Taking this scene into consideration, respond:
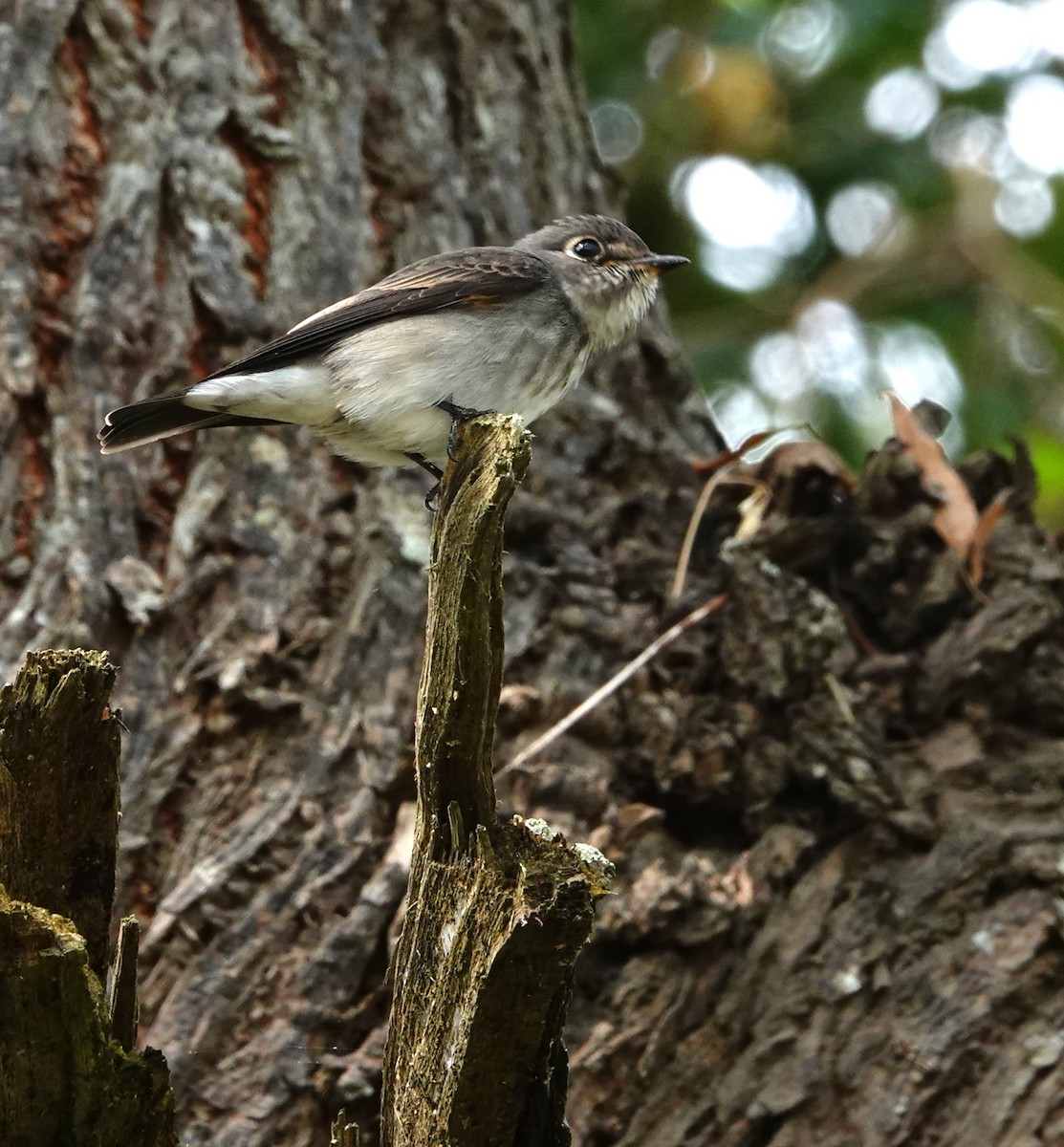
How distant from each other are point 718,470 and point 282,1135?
8.04 feet

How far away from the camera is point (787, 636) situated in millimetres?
3951

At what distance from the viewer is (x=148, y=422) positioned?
152 inches

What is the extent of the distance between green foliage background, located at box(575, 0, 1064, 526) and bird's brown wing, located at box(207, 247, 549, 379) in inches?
128

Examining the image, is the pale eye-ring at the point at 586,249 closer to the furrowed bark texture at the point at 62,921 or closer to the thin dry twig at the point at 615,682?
the thin dry twig at the point at 615,682

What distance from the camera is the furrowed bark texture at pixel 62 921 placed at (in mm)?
2188

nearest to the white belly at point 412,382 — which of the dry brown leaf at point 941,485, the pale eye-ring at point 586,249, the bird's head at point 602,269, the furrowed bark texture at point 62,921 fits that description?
the bird's head at point 602,269

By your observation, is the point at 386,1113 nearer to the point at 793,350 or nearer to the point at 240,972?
the point at 240,972

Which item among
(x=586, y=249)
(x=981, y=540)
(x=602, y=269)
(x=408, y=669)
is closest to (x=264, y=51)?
(x=586, y=249)

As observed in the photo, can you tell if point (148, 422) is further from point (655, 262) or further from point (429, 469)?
point (655, 262)

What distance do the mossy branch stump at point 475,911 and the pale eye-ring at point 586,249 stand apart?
7.06 ft

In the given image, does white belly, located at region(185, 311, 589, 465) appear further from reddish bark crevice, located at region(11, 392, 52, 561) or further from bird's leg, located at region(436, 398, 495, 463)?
reddish bark crevice, located at region(11, 392, 52, 561)

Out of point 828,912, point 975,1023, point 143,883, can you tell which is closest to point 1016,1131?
point 975,1023

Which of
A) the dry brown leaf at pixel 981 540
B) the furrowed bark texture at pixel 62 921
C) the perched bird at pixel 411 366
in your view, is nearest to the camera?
the furrowed bark texture at pixel 62 921

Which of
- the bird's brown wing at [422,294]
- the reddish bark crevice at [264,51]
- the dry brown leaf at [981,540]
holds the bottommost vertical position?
the dry brown leaf at [981,540]
